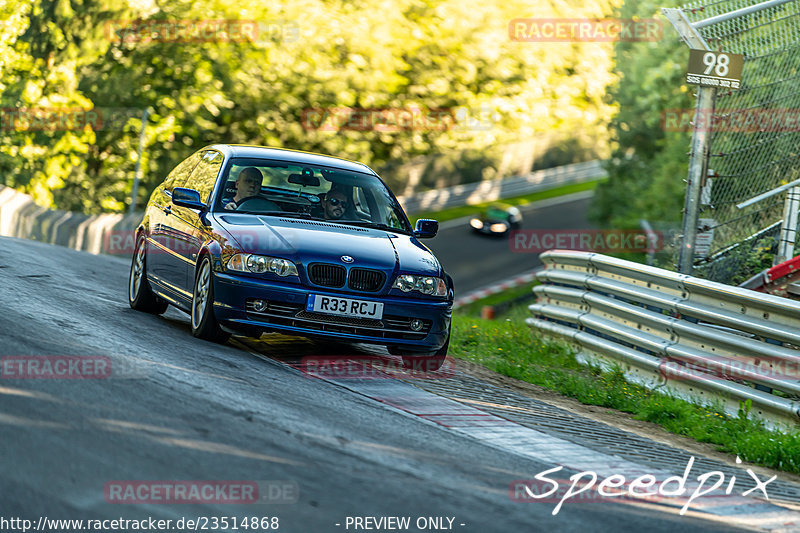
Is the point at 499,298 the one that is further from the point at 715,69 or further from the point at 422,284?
the point at 422,284

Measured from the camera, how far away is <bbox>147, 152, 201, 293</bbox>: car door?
995cm

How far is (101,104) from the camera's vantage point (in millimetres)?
31938

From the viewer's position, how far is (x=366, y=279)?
862cm

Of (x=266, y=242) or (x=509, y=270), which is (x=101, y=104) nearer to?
(x=509, y=270)

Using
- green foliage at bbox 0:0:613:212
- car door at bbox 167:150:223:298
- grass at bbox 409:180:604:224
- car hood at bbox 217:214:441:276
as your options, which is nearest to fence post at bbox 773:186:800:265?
car hood at bbox 217:214:441:276

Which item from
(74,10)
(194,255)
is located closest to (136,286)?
(194,255)

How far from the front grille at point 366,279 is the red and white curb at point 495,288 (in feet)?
74.2

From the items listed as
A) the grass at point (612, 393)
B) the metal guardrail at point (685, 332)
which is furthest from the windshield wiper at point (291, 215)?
the metal guardrail at point (685, 332)

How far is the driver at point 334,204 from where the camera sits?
963 cm

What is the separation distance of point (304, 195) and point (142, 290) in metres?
2.08

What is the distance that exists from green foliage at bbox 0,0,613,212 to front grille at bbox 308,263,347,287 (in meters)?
21.5

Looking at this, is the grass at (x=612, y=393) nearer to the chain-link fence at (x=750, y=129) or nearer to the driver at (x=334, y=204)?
the chain-link fence at (x=750, y=129)

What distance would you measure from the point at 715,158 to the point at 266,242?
16.8 feet

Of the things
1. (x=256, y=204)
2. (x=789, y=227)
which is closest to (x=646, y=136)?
(x=789, y=227)
